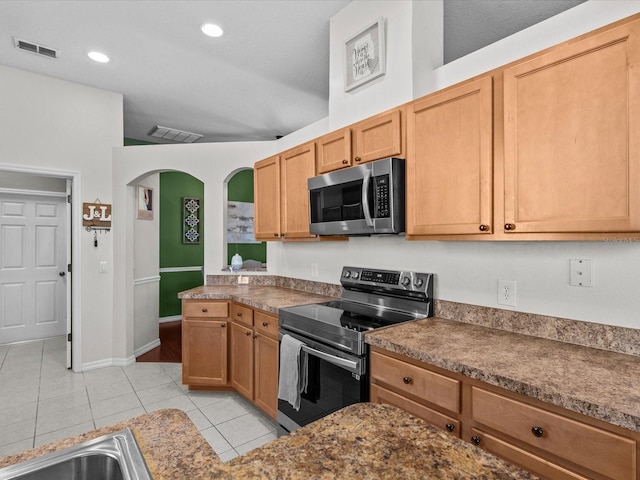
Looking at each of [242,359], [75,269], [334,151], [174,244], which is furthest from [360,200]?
[174,244]

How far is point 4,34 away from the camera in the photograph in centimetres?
289

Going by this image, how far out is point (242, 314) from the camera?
2924mm

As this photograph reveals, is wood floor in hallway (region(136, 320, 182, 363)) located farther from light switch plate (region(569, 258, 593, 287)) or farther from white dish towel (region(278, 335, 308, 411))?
light switch plate (region(569, 258, 593, 287))

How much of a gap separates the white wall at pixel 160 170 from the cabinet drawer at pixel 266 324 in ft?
4.26

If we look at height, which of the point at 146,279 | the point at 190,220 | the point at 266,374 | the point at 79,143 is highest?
the point at 79,143

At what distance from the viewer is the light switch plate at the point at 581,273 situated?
5.16 feet

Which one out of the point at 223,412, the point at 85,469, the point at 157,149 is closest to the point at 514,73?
the point at 85,469

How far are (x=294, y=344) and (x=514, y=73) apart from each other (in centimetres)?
184

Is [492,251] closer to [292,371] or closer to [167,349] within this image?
[292,371]

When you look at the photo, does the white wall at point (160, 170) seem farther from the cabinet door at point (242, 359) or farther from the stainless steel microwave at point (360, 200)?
the stainless steel microwave at point (360, 200)

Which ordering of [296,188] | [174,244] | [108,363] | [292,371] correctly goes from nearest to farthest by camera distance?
[292,371], [296,188], [108,363], [174,244]

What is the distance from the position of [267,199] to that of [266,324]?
1.19m

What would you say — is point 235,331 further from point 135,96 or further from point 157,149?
point 135,96

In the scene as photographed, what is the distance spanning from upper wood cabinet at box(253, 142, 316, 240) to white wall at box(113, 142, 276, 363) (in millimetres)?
611
